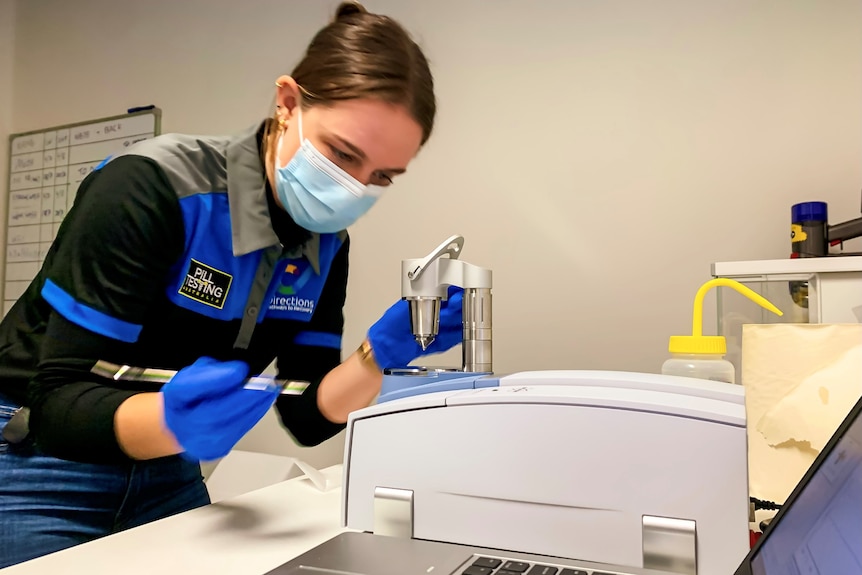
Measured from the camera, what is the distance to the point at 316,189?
872 mm

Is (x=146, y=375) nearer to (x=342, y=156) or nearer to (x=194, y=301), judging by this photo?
(x=194, y=301)

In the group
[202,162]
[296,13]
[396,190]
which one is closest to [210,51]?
[296,13]

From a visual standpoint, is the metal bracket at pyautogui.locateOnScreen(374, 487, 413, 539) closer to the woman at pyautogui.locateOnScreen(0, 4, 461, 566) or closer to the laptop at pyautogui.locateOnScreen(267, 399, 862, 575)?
the laptop at pyautogui.locateOnScreen(267, 399, 862, 575)

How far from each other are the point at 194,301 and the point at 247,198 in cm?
17

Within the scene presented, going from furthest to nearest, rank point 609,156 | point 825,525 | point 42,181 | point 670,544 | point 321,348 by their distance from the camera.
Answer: point 42,181
point 609,156
point 321,348
point 670,544
point 825,525

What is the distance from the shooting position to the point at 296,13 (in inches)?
58.6

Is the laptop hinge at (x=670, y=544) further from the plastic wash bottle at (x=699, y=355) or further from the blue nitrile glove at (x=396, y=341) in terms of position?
the blue nitrile glove at (x=396, y=341)

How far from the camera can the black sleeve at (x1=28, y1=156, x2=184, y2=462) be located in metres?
0.69

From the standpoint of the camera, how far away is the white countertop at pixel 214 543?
0.54m

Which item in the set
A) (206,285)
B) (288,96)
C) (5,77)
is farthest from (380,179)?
(5,77)

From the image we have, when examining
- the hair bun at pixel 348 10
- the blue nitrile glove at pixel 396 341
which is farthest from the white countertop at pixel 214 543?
the hair bun at pixel 348 10

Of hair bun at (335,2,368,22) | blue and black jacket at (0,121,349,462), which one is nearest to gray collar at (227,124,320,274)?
blue and black jacket at (0,121,349,462)

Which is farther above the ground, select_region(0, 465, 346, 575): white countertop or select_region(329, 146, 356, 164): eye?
select_region(329, 146, 356, 164): eye

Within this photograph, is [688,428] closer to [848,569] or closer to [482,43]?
[848,569]
